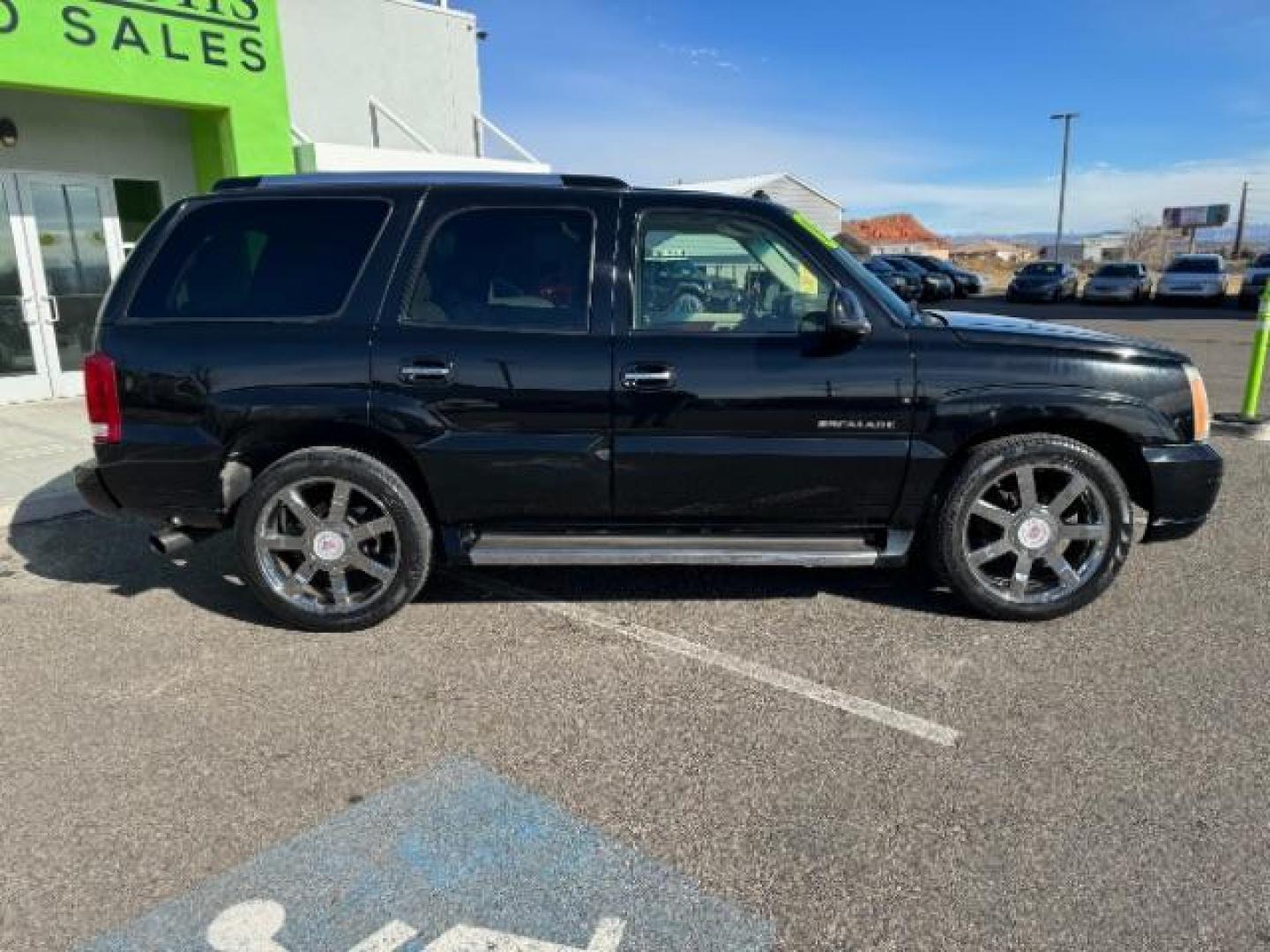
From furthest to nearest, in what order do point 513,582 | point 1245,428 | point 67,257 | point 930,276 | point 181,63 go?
point 930,276
point 67,257
point 181,63
point 1245,428
point 513,582

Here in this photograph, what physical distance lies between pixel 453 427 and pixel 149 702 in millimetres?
1575

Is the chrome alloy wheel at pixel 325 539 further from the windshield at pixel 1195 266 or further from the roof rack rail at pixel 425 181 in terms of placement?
the windshield at pixel 1195 266

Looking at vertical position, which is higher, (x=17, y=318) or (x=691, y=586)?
(x=17, y=318)

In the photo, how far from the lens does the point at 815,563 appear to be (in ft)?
12.6

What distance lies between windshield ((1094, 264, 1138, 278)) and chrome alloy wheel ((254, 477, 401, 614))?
28738 mm

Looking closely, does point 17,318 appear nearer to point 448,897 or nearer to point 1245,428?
point 448,897

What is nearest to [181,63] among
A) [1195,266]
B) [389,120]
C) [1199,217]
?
[389,120]

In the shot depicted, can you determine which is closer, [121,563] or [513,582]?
[513,582]

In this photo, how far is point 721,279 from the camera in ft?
12.5

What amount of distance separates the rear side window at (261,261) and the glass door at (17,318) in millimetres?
6816

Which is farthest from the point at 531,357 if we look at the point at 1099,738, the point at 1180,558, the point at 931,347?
the point at 1180,558

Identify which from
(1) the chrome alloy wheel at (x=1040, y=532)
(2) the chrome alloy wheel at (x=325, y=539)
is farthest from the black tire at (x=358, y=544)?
(1) the chrome alloy wheel at (x=1040, y=532)

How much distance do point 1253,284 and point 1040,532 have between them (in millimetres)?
27075

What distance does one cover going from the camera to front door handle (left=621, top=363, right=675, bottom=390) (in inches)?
145
